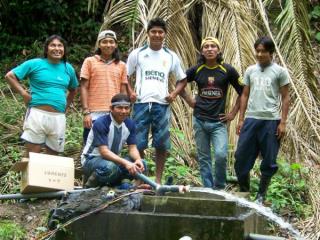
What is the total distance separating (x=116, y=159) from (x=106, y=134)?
321 millimetres

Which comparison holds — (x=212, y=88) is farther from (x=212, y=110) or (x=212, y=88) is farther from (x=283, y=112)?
(x=283, y=112)

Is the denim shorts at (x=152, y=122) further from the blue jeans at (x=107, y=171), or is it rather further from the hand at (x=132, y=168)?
the hand at (x=132, y=168)

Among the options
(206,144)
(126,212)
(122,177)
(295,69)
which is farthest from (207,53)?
(295,69)

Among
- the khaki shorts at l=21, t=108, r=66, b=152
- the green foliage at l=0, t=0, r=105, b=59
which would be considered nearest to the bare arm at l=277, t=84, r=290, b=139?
the khaki shorts at l=21, t=108, r=66, b=152

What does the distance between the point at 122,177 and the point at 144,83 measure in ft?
3.74

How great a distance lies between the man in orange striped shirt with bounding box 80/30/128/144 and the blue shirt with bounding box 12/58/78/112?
25cm

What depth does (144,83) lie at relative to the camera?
6293mm

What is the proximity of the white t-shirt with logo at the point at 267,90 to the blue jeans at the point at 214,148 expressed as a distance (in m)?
0.41

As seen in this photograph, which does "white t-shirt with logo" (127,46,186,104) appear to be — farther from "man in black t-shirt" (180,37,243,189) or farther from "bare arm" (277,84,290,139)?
"bare arm" (277,84,290,139)

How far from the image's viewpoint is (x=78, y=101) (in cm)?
1038

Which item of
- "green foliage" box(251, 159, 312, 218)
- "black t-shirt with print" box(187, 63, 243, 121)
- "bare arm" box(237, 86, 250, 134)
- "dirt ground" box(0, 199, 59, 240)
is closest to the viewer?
"dirt ground" box(0, 199, 59, 240)

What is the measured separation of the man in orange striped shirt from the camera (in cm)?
629

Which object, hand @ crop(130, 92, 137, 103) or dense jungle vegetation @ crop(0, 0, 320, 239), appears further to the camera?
dense jungle vegetation @ crop(0, 0, 320, 239)

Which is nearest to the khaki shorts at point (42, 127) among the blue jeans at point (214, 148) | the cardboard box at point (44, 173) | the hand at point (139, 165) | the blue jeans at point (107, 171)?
the cardboard box at point (44, 173)
